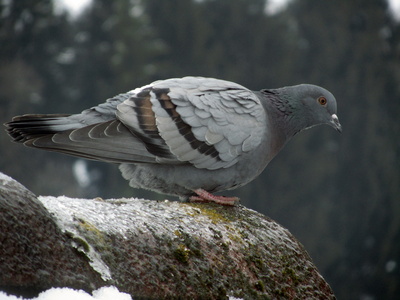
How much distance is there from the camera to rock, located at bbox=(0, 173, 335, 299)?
4340 mm

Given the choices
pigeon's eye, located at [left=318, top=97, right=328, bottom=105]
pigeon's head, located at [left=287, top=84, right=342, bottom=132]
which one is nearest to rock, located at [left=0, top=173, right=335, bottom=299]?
pigeon's head, located at [left=287, top=84, right=342, bottom=132]

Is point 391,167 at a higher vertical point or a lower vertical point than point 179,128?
lower

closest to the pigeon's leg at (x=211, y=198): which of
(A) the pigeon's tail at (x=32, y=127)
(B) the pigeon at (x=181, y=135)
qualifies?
(B) the pigeon at (x=181, y=135)

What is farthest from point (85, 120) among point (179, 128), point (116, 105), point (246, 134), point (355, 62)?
point (355, 62)

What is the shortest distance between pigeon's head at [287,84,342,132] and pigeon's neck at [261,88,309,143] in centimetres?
1

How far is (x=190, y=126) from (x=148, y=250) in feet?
7.58

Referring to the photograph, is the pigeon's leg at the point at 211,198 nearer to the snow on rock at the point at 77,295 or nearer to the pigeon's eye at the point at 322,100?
the pigeon's eye at the point at 322,100

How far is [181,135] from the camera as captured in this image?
282 inches

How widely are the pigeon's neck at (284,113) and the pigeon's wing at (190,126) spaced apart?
29.2 inches

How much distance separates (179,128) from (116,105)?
736 mm

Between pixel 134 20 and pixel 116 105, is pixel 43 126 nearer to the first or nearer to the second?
pixel 116 105

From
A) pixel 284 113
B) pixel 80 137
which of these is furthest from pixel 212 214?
pixel 284 113

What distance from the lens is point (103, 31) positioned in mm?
51375

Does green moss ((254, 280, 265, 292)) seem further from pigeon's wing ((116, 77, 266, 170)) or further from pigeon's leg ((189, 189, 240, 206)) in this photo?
pigeon's wing ((116, 77, 266, 170))
